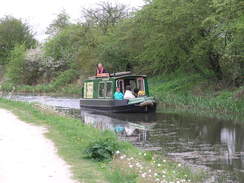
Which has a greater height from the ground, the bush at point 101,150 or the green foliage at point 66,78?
the green foliage at point 66,78

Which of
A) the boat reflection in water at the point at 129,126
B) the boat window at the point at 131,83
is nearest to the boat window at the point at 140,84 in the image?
the boat window at the point at 131,83

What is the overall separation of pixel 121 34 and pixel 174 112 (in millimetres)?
16114

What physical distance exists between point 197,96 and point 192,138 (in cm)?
1135

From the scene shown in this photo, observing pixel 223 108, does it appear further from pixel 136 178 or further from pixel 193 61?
pixel 136 178

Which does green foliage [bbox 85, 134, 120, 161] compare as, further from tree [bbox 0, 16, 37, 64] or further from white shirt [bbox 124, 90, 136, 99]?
tree [bbox 0, 16, 37, 64]

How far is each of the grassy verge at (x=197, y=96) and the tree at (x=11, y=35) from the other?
35617 millimetres

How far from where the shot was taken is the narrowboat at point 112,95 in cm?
2253

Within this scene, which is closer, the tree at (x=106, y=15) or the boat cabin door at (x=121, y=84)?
the boat cabin door at (x=121, y=84)

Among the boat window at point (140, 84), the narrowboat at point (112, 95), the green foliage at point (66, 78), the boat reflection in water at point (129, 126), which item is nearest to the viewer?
the boat reflection in water at point (129, 126)

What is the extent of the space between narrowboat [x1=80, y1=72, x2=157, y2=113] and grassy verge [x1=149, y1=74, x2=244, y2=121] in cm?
183

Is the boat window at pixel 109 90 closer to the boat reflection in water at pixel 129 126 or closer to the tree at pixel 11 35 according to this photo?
the boat reflection in water at pixel 129 126

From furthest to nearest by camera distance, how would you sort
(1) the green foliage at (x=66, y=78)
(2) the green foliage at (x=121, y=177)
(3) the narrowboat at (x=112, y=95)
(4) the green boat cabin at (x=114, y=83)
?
(1) the green foliage at (x=66, y=78) < (4) the green boat cabin at (x=114, y=83) < (3) the narrowboat at (x=112, y=95) < (2) the green foliage at (x=121, y=177)

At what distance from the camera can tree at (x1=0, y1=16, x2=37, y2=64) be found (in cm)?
6421

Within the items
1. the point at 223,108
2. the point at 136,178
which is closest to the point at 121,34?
the point at 223,108
